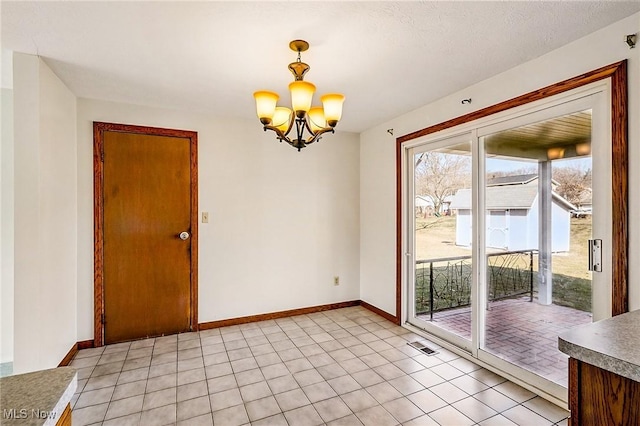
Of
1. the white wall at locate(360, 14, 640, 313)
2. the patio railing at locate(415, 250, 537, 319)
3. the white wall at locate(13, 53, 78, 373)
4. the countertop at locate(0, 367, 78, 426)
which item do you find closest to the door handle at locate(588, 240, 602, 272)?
the white wall at locate(360, 14, 640, 313)

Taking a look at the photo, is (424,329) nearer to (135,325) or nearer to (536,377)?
(536,377)

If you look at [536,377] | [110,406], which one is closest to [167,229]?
[110,406]

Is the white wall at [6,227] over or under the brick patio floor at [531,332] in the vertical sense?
over

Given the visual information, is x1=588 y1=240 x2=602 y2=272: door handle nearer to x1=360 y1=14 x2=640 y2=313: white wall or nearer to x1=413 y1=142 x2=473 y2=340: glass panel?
x1=360 y1=14 x2=640 y2=313: white wall

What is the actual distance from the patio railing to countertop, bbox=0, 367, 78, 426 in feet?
9.17

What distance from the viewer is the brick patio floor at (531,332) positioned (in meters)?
2.20

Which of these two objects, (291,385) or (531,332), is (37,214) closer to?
(291,385)

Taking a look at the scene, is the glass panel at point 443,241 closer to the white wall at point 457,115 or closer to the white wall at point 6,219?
the white wall at point 457,115

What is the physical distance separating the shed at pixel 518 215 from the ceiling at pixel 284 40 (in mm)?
924

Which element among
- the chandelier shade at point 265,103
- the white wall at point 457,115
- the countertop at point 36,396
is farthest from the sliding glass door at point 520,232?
the countertop at point 36,396

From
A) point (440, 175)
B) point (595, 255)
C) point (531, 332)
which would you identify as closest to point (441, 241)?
point (440, 175)

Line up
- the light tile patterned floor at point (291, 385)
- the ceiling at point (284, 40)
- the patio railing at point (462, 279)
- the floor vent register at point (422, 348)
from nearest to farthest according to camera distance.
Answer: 1. the ceiling at point (284, 40)
2. the light tile patterned floor at point (291, 385)
3. the patio railing at point (462, 279)
4. the floor vent register at point (422, 348)
